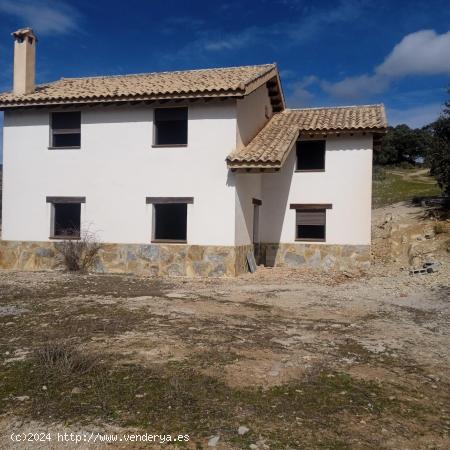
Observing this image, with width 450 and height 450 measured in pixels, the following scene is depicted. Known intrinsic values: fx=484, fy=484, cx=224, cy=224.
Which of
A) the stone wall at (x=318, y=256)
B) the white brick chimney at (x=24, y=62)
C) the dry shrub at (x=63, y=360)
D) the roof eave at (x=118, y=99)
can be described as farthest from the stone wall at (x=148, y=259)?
the dry shrub at (x=63, y=360)

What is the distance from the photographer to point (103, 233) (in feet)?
48.4

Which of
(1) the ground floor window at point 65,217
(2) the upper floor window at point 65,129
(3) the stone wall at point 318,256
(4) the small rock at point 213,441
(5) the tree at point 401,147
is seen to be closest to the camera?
Answer: (4) the small rock at point 213,441

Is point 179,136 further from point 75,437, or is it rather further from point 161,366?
point 75,437

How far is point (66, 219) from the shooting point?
15.8 metres

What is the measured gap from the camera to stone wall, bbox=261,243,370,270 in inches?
628

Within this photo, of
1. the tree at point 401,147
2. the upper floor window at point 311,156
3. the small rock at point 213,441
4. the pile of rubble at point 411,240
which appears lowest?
the small rock at point 213,441

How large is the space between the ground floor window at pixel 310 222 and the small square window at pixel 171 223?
3.93 m

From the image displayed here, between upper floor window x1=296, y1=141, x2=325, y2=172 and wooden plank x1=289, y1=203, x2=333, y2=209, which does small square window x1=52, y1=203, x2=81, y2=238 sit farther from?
upper floor window x1=296, y1=141, x2=325, y2=172

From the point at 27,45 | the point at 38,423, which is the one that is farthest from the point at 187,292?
the point at 27,45

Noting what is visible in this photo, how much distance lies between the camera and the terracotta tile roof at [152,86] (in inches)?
530

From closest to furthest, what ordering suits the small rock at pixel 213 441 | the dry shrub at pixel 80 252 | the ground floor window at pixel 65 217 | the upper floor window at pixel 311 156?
the small rock at pixel 213 441 < the dry shrub at pixel 80 252 < the ground floor window at pixel 65 217 < the upper floor window at pixel 311 156

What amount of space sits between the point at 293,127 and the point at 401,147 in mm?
43058

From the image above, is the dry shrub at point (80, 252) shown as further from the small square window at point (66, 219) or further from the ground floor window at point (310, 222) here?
the ground floor window at point (310, 222)

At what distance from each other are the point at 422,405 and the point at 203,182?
995 cm
